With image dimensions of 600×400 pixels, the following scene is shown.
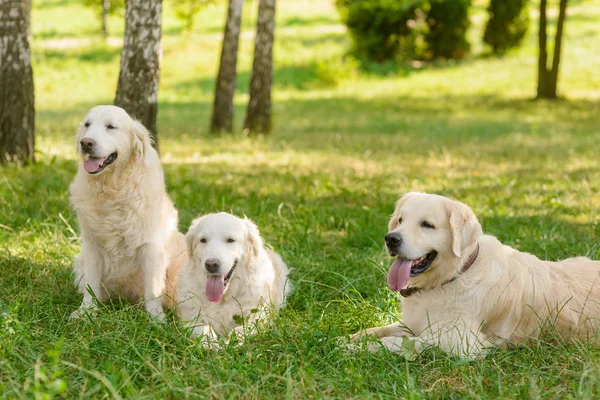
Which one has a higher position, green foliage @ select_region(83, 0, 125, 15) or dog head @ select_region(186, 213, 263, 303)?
green foliage @ select_region(83, 0, 125, 15)

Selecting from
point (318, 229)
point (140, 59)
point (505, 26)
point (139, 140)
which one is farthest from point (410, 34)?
point (139, 140)

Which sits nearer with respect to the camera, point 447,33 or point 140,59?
point 140,59

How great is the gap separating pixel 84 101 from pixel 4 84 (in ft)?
44.7

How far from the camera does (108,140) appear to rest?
15.8 ft

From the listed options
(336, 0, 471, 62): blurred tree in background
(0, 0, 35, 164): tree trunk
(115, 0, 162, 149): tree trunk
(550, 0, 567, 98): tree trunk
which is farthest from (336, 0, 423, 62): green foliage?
(115, 0, 162, 149): tree trunk

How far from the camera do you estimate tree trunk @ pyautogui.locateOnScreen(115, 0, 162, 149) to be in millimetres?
7492

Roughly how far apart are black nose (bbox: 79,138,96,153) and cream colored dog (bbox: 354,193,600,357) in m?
2.04

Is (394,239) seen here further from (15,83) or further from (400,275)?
(15,83)

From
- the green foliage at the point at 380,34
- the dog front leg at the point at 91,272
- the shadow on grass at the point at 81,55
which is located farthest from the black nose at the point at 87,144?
the green foliage at the point at 380,34

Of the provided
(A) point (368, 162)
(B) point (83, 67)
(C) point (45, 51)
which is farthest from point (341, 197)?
(C) point (45, 51)

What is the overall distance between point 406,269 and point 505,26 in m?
27.5

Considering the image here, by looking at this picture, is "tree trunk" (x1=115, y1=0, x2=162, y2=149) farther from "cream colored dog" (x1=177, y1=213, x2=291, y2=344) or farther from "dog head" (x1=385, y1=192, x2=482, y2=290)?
"dog head" (x1=385, y1=192, x2=482, y2=290)

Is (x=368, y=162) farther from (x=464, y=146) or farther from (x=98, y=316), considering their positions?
(x=98, y=316)

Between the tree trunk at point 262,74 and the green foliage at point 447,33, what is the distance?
16432 millimetres
